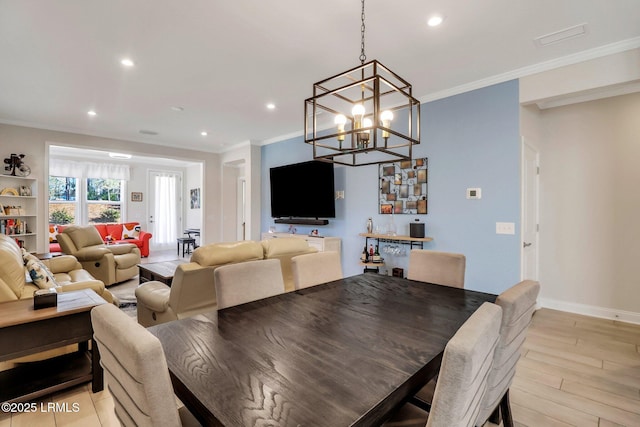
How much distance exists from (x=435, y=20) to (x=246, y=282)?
7.74 ft

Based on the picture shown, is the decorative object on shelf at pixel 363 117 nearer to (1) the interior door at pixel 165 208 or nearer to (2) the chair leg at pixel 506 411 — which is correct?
(2) the chair leg at pixel 506 411

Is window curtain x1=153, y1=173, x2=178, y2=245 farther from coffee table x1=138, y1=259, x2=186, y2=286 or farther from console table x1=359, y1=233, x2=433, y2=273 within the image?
console table x1=359, y1=233, x2=433, y2=273

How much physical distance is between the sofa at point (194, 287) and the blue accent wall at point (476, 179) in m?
2.14

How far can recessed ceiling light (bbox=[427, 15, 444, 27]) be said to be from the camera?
2.27m

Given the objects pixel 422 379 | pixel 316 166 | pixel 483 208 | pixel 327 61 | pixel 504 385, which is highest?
pixel 327 61

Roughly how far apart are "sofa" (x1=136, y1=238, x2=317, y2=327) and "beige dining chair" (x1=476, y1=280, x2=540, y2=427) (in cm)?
206

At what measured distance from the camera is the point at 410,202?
13.1ft

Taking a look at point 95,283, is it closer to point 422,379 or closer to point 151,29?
point 151,29

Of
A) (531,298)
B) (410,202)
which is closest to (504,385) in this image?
(531,298)

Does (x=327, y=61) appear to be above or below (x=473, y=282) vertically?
above

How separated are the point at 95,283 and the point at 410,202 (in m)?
3.63

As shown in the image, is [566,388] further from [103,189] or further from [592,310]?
[103,189]

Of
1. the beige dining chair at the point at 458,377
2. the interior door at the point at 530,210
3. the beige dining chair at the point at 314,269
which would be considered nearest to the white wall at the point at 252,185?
the beige dining chair at the point at 314,269

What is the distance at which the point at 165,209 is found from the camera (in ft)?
30.3
